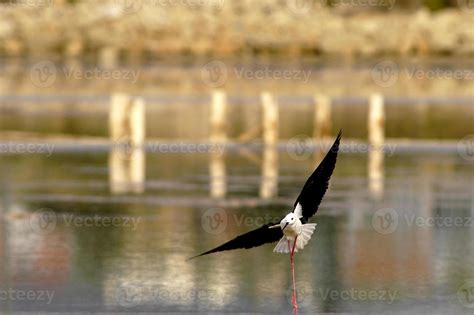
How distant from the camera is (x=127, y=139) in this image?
45.9 m

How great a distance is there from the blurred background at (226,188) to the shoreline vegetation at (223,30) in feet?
88.3

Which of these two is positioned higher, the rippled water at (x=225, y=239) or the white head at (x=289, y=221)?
the white head at (x=289, y=221)

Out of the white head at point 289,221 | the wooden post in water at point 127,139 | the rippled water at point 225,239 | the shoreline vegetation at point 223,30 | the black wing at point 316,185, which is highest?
the shoreline vegetation at point 223,30

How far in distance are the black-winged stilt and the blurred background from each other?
3.73 m

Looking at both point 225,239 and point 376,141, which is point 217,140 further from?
point 225,239

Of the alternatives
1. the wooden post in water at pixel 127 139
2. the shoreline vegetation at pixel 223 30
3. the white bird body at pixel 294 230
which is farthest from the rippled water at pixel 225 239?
the shoreline vegetation at pixel 223 30

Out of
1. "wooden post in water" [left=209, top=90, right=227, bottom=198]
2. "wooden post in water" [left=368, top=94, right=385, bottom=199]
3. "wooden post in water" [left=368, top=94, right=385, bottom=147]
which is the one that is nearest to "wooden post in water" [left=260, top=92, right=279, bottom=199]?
"wooden post in water" [left=209, top=90, right=227, bottom=198]

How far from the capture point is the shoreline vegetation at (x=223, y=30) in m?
129

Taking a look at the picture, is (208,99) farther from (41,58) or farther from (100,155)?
(41,58)

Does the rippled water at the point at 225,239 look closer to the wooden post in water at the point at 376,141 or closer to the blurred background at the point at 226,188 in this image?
the blurred background at the point at 226,188

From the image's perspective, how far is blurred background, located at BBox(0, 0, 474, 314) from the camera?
22.3 metres

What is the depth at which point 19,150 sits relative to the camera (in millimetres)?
44531

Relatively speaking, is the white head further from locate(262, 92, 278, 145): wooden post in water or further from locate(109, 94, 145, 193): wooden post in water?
locate(262, 92, 278, 145): wooden post in water

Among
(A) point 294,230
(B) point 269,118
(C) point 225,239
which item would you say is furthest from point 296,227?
(B) point 269,118
